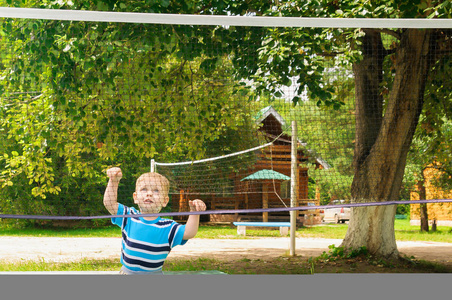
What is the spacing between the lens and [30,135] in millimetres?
8172

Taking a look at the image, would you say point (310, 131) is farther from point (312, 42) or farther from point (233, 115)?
point (312, 42)

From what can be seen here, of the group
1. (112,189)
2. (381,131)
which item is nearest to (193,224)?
(112,189)

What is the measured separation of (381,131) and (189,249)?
19.5ft

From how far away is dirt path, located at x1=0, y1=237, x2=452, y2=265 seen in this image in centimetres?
1127

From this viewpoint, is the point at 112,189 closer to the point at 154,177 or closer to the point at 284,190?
the point at 154,177

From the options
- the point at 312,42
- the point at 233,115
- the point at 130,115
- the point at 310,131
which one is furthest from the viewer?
the point at 310,131

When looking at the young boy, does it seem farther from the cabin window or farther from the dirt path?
the cabin window

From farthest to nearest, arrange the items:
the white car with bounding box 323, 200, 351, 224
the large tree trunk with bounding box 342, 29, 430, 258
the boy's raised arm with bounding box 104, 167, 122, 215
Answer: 1. the white car with bounding box 323, 200, 351, 224
2. the large tree trunk with bounding box 342, 29, 430, 258
3. the boy's raised arm with bounding box 104, 167, 122, 215

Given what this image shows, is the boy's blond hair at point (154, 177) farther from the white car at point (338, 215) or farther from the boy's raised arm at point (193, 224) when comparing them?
the white car at point (338, 215)

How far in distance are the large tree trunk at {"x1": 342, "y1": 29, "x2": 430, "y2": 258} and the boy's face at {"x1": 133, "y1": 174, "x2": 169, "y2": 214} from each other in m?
5.26

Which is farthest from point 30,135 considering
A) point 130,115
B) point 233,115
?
point 233,115

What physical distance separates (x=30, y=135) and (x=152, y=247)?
517 cm

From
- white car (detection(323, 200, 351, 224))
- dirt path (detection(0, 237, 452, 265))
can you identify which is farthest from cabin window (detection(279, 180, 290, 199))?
white car (detection(323, 200, 351, 224))

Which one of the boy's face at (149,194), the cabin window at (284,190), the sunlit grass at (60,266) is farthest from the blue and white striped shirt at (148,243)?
the cabin window at (284,190)
